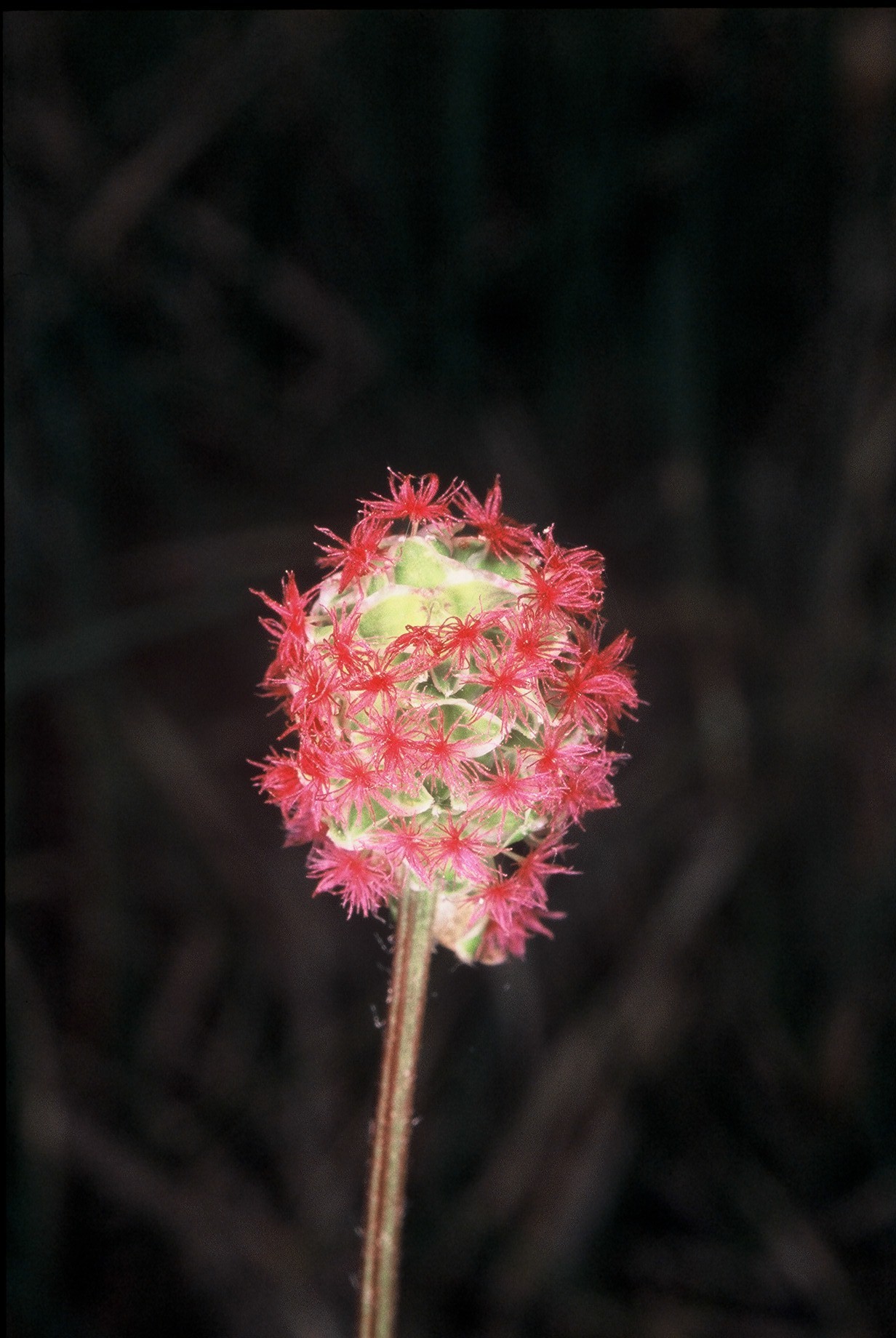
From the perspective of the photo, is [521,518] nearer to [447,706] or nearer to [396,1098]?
[447,706]

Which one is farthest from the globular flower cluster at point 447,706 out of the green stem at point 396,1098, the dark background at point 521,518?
the dark background at point 521,518

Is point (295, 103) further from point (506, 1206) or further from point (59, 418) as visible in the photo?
point (506, 1206)

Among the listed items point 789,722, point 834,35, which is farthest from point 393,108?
point 789,722

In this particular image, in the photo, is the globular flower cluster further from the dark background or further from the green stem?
the dark background

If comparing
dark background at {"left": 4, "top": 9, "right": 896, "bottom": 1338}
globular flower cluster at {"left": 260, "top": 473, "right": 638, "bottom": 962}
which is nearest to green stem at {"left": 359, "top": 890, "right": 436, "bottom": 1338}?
globular flower cluster at {"left": 260, "top": 473, "right": 638, "bottom": 962}

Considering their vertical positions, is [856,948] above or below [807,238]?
below
